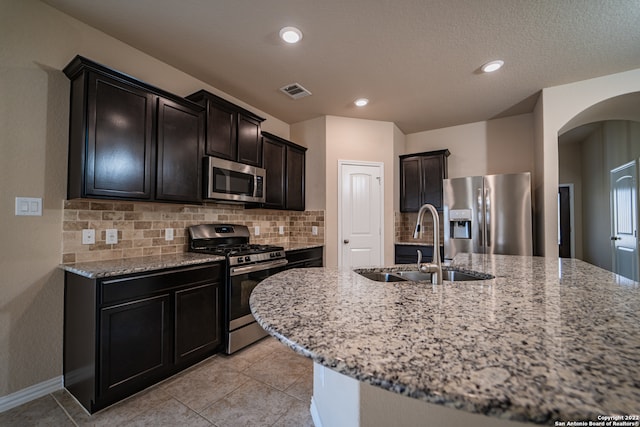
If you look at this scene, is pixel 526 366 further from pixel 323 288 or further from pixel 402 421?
pixel 323 288

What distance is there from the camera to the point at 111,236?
2.20 m

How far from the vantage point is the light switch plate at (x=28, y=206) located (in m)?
1.83

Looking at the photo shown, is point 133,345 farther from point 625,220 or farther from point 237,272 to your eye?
point 625,220

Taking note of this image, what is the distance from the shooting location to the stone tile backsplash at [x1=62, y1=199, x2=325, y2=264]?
2.04 meters

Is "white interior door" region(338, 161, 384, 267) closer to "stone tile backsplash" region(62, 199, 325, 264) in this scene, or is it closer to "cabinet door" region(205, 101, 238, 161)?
"stone tile backsplash" region(62, 199, 325, 264)

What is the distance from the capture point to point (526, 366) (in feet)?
1.71

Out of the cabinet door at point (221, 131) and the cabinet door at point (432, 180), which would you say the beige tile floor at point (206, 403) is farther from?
the cabinet door at point (432, 180)

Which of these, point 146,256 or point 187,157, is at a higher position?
point 187,157

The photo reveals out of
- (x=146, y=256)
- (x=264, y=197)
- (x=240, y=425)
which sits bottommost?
(x=240, y=425)

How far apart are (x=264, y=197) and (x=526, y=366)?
2.94m

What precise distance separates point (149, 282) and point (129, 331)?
1.07 ft

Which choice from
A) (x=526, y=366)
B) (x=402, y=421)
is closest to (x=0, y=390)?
(x=402, y=421)

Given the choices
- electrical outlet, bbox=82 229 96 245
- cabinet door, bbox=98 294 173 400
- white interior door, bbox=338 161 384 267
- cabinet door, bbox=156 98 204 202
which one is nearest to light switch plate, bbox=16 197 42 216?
electrical outlet, bbox=82 229 96 245

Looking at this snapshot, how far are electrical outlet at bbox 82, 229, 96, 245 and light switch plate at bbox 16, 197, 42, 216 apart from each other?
11.1 inches
